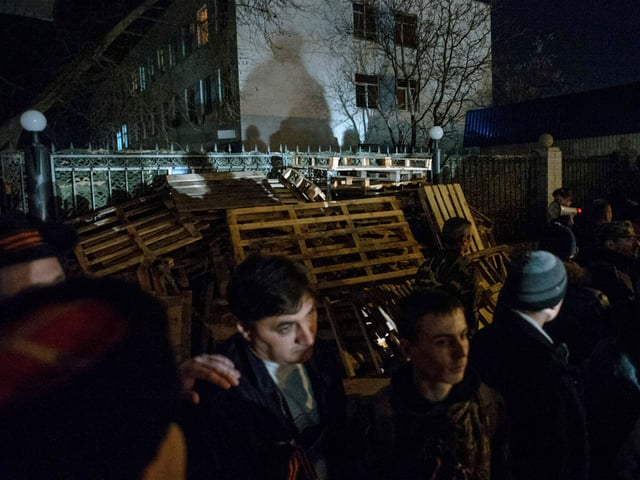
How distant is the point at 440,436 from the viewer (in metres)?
1.78

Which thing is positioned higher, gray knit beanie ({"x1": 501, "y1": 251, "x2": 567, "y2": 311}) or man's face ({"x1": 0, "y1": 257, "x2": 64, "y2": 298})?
man's face ({"x1": 0, "y1": 257, "x2": 64, "y2": 298})

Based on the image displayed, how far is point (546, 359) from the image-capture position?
2016 mm

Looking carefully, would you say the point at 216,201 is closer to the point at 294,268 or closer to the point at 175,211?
the point at 175,211

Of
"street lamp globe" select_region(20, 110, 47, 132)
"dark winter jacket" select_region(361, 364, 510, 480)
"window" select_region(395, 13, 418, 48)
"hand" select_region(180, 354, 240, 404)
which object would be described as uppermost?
"window" select_region(395, 13, 418, 48)

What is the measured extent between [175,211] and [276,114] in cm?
1196

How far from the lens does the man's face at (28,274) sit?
1.79 m

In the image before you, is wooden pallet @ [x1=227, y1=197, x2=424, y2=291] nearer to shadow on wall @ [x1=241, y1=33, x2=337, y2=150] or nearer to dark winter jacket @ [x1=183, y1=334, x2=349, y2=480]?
dark winter jacket @ [x1=183, y1=334, x2=349, y2=480]

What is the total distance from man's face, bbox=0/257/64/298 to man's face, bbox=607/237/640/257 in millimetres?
4434

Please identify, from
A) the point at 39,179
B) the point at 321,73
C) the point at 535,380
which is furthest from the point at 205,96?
the point at 535,380

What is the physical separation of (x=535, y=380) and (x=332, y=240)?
5.51m

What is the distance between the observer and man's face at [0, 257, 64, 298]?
1.79 meters

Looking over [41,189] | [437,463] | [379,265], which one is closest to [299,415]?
[437,463]

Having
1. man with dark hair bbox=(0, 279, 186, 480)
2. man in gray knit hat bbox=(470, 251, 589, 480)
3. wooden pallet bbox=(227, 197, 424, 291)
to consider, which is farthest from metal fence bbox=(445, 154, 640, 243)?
man with dark hair bbox=(0, 279, 186, 480)

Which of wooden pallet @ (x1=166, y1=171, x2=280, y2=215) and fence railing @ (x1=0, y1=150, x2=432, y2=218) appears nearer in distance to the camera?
wooden pallet @ (x1=166, y1=171, x2=280, y2=215)
